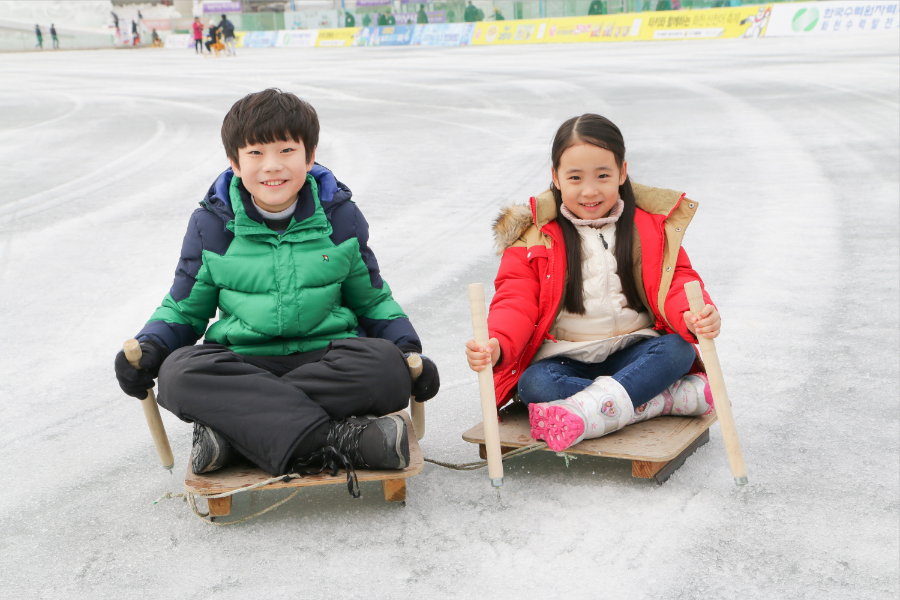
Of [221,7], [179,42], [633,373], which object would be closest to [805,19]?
[633,373]

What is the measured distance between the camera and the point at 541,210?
2.56m

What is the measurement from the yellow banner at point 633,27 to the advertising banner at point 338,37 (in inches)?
233

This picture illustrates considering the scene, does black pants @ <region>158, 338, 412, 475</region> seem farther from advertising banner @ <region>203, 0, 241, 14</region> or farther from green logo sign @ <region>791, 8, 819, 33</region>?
advertising banner @ <region>203, 0, 241, 14</region>

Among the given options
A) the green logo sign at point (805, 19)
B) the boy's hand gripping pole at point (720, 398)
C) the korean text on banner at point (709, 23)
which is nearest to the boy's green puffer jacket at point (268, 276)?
the boy's hand gripping pole at point (720, 398)

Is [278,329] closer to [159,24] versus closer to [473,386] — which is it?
[473,386]

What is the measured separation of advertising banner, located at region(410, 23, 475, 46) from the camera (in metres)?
27.2

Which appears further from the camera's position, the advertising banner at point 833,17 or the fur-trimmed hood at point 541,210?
the advertising banner at point 833,17

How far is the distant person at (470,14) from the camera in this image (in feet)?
91.7

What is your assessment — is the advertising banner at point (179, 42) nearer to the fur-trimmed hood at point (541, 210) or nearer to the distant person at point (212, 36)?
the distant person at point (212, 36)

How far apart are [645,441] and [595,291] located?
445mm

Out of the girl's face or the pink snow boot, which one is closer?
the pink snow boot

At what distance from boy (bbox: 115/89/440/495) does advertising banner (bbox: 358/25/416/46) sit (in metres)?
27.7

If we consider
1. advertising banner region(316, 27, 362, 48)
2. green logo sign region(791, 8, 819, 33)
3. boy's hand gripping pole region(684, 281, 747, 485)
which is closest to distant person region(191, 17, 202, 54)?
advertising banner region(316, 27, 362, 48)

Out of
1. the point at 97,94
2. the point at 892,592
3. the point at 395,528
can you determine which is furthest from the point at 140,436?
the point at 97,94
